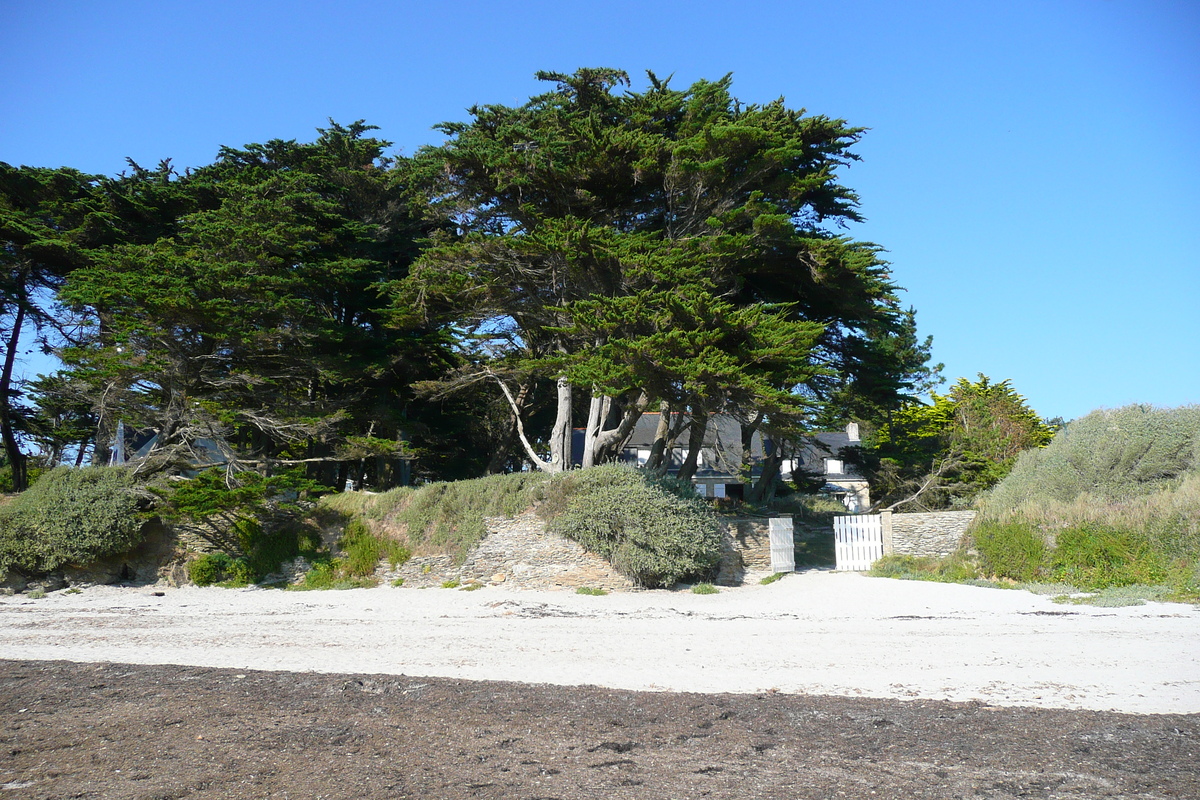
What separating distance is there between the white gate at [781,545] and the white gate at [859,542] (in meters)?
1.39

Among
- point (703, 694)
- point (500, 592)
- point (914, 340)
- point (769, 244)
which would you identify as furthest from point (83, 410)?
point (914, 340)

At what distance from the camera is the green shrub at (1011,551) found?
15328 mm

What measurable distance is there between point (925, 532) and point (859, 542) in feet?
5.11

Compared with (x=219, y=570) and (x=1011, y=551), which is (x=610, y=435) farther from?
(x=219, y=570)

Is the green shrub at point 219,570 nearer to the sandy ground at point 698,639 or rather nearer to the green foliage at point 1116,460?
the sandy ground at point 698,639

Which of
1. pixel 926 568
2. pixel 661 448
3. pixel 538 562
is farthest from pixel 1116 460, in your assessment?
pixel 538 562

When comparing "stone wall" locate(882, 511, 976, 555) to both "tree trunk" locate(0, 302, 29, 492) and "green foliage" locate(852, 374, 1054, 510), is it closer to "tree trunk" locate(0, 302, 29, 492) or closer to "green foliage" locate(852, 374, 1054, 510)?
"green foliage" locate(852, 374, 1054, 510)

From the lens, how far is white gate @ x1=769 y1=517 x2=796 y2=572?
18000 millimetres

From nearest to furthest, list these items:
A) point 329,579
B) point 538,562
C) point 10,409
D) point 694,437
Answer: point 538,562 → point 329,579 → point 694,437 → point 10,409

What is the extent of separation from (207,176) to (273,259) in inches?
264

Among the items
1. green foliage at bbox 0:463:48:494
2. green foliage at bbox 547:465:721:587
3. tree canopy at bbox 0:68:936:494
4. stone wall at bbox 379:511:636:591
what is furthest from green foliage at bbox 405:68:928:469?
green foliage at bbox 0:463:48:494

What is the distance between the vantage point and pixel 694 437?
795 inches

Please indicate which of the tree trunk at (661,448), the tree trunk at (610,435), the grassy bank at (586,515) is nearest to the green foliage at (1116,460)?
the grassy bank at (586,515)

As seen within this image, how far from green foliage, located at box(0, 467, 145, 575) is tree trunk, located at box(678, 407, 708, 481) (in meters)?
12.9
